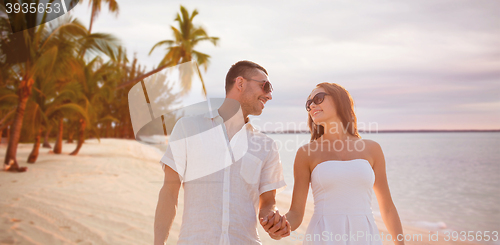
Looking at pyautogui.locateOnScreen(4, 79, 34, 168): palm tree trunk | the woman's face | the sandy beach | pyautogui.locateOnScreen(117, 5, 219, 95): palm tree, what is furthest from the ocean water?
pyautogui.locateOnScreen(117, 5, 219, 95): palm tree

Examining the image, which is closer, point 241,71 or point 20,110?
point 241,71

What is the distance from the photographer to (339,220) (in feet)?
8.05

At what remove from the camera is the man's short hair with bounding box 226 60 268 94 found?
2.46m

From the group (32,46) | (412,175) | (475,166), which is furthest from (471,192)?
(32,46)

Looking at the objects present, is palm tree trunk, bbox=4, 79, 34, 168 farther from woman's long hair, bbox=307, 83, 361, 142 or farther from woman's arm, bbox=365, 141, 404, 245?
woman's arm, bbox=365, 141, 404, 245

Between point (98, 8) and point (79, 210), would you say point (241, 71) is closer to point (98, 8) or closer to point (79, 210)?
point (79, 210)

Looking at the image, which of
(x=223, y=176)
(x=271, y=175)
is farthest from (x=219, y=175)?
(x=271, y=175)

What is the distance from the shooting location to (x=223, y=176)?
6.79 feet

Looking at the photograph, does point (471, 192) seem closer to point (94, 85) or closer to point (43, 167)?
point (43, 167)

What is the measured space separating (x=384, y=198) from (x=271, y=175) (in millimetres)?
1045

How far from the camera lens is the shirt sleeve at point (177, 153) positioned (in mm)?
2104

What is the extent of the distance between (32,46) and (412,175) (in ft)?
72.3

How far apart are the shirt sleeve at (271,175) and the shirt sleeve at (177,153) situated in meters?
0.55

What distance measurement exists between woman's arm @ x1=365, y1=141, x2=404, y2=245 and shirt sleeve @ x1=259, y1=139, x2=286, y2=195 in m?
0.93
